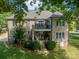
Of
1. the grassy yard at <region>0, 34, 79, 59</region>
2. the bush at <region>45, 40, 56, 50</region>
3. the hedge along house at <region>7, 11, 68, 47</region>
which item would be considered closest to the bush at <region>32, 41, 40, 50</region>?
the grassy yard at <region>0, 34, 79, 59</region>

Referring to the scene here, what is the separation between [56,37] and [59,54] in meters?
7.13

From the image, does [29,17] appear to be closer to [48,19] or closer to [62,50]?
[48,19]

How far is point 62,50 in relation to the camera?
38.2 m

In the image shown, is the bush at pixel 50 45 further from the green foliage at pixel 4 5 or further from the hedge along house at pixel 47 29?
the green foliage at pixel 4 5

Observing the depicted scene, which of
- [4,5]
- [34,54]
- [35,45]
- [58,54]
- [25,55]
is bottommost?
[58,54]

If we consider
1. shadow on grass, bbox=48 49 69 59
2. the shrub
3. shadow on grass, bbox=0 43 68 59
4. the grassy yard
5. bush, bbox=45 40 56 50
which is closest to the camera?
shadow on grass, bbox=0 43 68 59

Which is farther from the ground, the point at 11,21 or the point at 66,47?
the point at 11,21

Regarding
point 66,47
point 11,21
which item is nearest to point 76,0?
point 66,47

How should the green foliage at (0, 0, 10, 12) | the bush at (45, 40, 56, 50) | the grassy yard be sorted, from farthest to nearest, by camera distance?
the bush at (45, 40, 56, 50), the grassy yard, the green foliage at (0, 0, 10, 12)

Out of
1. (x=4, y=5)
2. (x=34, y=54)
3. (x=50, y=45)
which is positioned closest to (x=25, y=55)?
(x=34, y=54)

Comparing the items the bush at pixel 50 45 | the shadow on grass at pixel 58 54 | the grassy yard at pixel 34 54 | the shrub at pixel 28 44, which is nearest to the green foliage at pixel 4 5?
the grassy yard at pixel 34 54

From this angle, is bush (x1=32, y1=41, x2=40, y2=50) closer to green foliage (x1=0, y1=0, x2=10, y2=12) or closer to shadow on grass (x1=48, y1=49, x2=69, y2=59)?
shadow on grass (x1=48, y1=49, x2=69, y2=59)

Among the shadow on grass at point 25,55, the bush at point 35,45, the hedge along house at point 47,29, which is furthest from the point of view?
the hedge along house at point 47,29

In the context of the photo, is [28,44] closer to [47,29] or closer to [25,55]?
[47,29]
